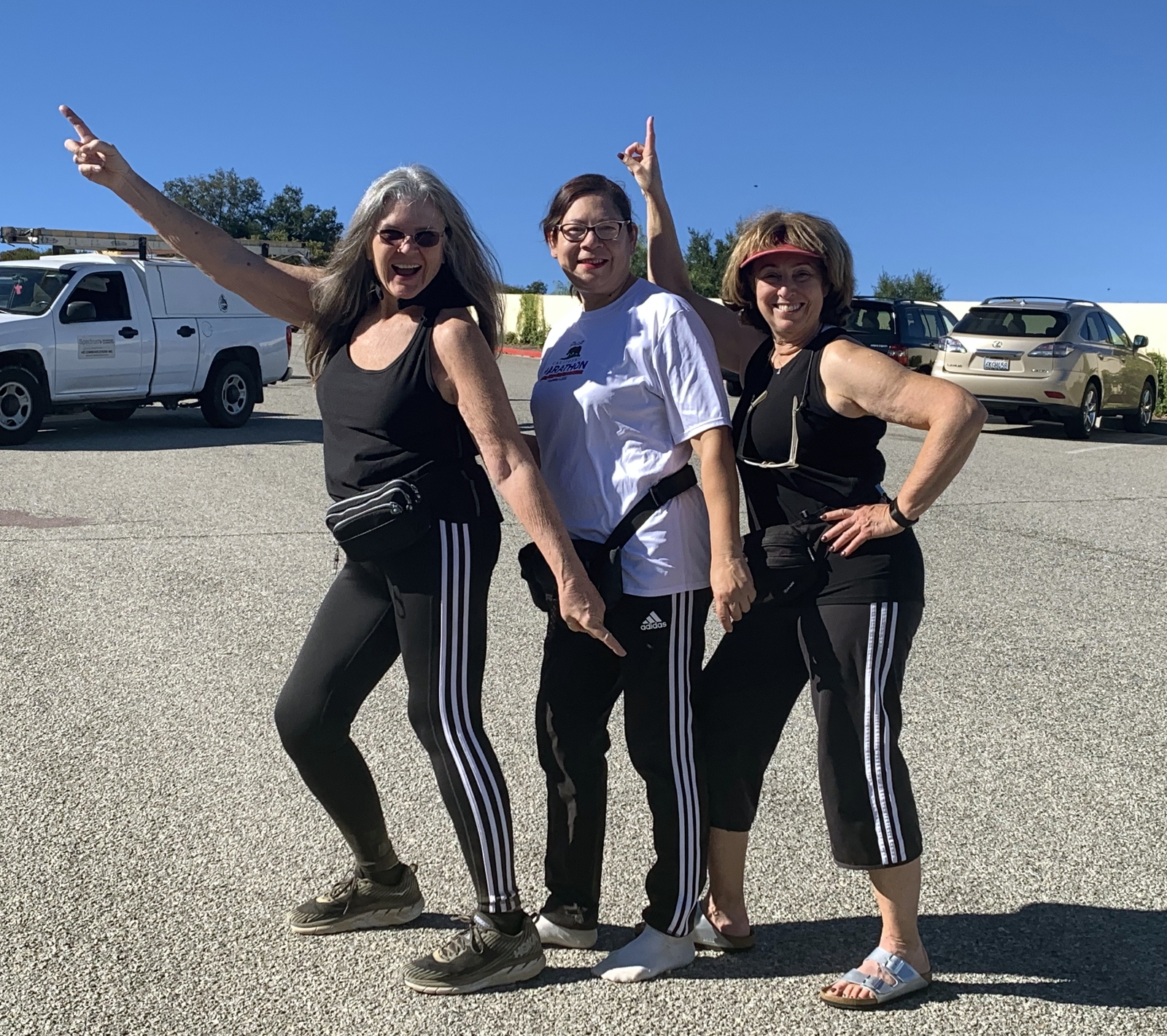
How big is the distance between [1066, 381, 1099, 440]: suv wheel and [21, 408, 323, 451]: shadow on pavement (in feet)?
31.7

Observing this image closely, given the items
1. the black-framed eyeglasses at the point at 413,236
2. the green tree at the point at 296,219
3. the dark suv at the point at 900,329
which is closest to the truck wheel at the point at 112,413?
the dark suv at the point at 900,329

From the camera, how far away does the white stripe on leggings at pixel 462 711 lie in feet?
9.56

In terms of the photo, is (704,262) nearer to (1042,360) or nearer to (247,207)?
(1042,360)

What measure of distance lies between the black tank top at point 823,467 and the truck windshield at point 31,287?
1213cm

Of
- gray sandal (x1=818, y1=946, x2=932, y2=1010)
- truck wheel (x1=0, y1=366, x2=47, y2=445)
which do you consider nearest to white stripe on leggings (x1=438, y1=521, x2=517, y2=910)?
gray sandal (x1=818, y1=946, x2=932, y2=1010)

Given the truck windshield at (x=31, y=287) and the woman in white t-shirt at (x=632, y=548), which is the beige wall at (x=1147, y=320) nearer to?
the truck windshield at (x=31, y=287)

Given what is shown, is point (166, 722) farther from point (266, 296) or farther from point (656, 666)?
point (656, 666)

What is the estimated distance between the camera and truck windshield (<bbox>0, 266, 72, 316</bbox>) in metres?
13.3

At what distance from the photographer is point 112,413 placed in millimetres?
15195

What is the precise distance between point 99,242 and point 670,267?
15.3 m

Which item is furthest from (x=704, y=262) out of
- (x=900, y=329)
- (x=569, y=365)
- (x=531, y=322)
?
(x=569, y=365)

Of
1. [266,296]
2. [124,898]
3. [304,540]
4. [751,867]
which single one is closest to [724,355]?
[266,296]

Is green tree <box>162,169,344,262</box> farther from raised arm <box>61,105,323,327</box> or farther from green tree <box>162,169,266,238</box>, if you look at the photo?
raised arm <box>61,105,323,327</box>

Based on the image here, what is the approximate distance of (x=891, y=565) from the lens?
2.92 meters
